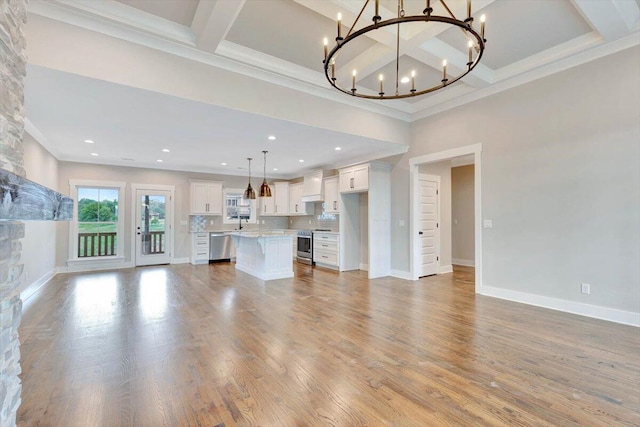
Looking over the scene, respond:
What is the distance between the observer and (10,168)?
1.49 metres

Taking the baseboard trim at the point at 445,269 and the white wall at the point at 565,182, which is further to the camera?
the baseboard trim at the point at 445,269

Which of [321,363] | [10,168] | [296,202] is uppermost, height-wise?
[296,202]

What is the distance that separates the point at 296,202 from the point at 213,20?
635 cm

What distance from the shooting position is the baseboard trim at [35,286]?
4532 millimetres

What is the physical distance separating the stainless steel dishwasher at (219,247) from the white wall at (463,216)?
6328mm

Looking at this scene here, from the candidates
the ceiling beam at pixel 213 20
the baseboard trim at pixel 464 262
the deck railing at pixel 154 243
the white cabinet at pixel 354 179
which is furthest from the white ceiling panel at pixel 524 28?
the deck railing at pixel 154 243

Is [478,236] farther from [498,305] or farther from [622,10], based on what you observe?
[622,10]

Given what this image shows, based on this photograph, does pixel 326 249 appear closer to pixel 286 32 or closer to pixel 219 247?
pixel 219 247

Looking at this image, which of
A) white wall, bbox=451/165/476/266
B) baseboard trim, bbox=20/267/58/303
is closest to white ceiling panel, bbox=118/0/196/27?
baseboard trim, bbox=20/267/58/303

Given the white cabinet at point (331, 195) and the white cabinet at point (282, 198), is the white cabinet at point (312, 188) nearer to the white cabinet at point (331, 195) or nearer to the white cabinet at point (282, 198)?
the white cabinet at point (331, 195)

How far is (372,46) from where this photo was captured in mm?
3818

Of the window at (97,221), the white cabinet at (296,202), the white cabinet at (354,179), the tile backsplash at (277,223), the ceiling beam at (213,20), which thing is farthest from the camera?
the white cabinet at (296,202)

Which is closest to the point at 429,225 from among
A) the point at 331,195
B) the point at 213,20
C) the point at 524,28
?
the point at 331,195

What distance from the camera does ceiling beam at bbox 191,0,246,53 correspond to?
A: 277 cm
